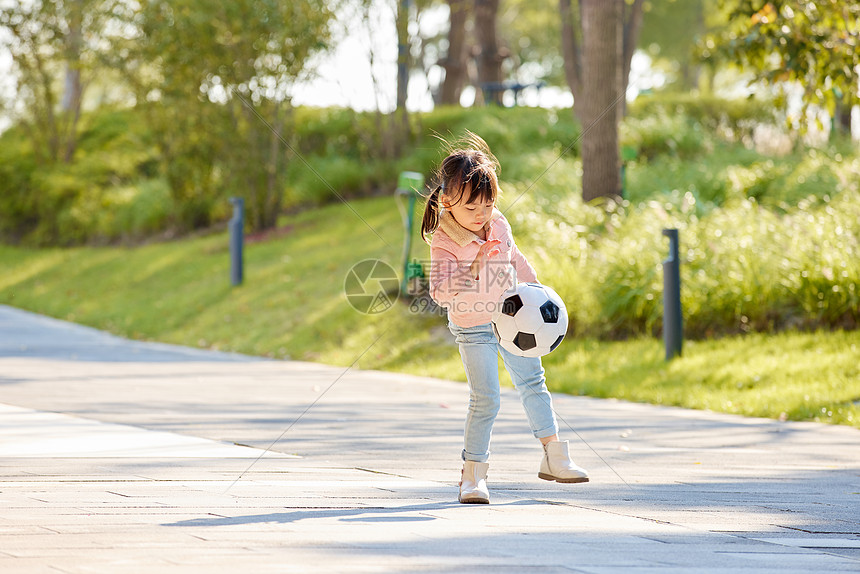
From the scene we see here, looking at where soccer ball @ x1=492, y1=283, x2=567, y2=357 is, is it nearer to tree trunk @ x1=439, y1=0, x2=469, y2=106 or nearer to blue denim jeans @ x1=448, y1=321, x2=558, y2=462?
blue denim jeans @ x1=448, y1=321, x2=558, y2=462

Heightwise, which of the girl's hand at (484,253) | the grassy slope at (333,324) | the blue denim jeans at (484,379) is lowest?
the grassy slope at (333,324)

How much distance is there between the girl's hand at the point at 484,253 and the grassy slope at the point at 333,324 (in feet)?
14.3

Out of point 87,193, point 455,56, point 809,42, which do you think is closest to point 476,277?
point 809,42

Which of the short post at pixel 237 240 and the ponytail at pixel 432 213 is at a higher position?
the ponytail at pixel 432 213

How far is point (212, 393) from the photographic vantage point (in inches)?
377

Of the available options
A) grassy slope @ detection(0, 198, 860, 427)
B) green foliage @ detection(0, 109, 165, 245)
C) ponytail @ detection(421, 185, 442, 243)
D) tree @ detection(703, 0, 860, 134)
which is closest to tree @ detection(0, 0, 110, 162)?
green foliage @ detection(0, 109, 165, 245)

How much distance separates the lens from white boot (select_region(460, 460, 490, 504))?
4.91 meters

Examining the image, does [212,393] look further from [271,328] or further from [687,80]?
[687,80]

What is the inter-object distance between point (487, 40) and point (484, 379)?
24167 millimetres

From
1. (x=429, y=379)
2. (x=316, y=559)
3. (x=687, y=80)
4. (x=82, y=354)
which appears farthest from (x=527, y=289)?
(x=687, y=80)

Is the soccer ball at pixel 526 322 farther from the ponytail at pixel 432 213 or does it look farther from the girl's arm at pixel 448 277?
the ponytail at pixel 432 213

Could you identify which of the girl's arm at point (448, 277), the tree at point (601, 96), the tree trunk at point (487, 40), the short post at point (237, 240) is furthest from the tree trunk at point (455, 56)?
the girl's arm at point (448, 277)

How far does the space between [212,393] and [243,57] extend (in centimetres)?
1141

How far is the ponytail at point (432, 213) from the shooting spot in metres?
5.01
